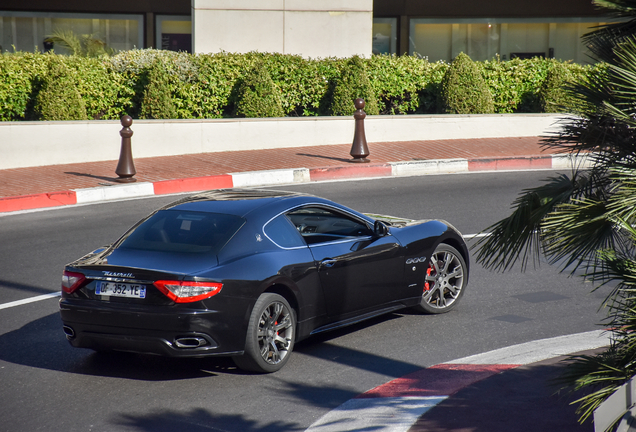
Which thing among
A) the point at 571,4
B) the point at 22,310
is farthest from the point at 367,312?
the point at 571,4

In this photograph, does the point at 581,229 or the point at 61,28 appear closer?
the point at 581,229

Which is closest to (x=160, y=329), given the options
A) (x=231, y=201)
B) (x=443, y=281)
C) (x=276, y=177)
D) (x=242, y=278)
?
(x=242, y=278)

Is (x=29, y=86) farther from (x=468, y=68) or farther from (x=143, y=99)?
(x=468, y=68)

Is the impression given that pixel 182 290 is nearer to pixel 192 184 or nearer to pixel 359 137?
pixel 192 184

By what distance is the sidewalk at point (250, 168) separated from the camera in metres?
13.0

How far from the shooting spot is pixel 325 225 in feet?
22.4

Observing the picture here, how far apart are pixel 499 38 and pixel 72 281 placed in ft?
88.3

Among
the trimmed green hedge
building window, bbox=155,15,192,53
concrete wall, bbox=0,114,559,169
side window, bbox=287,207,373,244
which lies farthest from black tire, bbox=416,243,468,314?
building window, bbox=155,15,192,53

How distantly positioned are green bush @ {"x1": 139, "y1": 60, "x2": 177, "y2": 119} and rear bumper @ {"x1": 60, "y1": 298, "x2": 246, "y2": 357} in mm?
11756

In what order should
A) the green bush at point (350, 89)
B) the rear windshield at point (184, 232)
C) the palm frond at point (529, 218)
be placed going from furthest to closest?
the green bush at point (350, 89) → the rear windshield at point (184, 232) → the palm frond at point (529, 218)

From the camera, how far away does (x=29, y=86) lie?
53.1ft

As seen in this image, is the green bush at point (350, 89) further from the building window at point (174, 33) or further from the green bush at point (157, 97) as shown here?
the building window at point (174, 33)

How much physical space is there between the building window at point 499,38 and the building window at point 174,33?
852cm

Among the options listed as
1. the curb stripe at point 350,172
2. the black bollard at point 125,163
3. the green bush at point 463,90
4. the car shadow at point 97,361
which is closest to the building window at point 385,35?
the green bush at point 463,90
